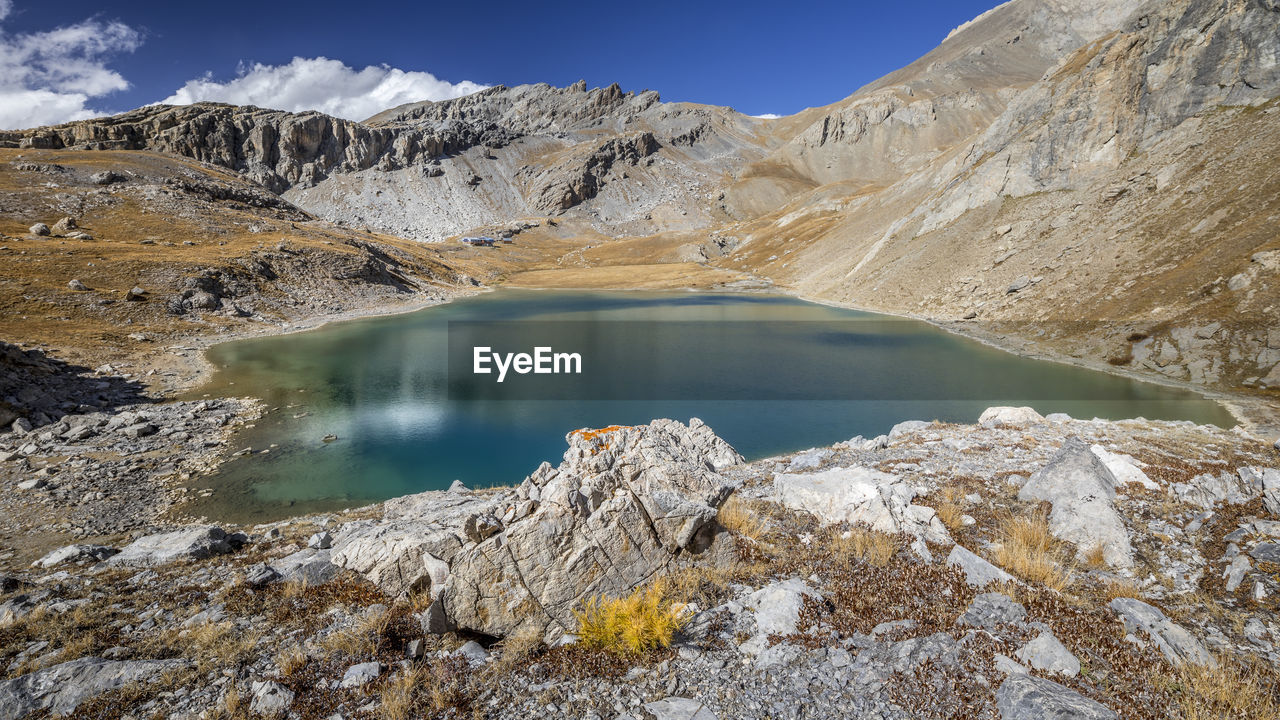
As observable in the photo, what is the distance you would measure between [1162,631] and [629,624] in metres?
5.61

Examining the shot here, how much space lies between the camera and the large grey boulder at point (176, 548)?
9320 millimetres

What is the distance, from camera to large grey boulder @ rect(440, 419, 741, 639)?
6426 millimetres

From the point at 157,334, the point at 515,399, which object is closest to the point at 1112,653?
the point at 515,399

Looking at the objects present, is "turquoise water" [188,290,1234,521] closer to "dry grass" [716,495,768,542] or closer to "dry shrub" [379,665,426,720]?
"dry grass" [716,495,768,542]

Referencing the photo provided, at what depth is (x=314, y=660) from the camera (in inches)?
228

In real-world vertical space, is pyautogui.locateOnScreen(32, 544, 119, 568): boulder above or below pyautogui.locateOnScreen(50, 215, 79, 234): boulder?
below

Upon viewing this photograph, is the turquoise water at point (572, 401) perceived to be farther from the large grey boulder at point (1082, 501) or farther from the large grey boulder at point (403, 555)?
the large grey boulder at point (1082, 501)

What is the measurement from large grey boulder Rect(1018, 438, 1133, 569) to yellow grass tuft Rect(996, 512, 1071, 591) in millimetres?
288

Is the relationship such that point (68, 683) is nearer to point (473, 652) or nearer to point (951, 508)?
point (473, 652)

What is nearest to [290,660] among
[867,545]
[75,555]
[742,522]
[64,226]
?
[742,522]

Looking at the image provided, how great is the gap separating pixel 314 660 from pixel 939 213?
7446 cm

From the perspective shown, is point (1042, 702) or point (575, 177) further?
point (575, 177)

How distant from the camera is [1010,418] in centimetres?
1730

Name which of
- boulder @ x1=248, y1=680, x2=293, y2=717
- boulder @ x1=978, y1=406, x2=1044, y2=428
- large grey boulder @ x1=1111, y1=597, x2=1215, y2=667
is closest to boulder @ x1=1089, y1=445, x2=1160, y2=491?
boulder @ x1=978, y1=406, x2=1044, y2=428
